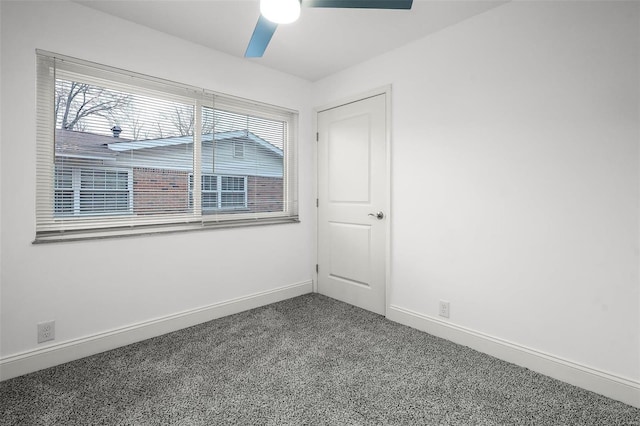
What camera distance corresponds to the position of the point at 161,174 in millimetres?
2646

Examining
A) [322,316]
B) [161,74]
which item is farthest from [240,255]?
[161,74]

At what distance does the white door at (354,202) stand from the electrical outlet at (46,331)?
7.81 ft

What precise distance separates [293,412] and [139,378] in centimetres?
103

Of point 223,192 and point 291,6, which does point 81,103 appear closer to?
point 223,192

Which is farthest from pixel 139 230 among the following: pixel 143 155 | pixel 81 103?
pixel 81 103

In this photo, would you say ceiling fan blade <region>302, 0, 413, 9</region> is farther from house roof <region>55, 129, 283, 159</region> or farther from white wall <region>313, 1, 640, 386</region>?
house roof <region>55, 129, 283, 159</region>

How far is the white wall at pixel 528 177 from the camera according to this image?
1.79 m

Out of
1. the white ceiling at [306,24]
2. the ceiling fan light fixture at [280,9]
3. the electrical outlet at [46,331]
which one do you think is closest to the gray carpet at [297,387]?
the electrical outlet at [46,331]

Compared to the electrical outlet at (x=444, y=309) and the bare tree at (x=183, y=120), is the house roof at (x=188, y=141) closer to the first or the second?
the bare tree at (x=183, y=120)

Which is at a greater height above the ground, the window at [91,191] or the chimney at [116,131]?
the chimney at [116,131]

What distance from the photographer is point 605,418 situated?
5.41ft

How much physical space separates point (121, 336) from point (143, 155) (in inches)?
55.0

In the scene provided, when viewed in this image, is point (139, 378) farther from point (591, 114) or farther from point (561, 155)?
point (591, 114)

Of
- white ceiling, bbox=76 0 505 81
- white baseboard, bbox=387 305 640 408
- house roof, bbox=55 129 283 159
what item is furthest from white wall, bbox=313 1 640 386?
house roof, bbox=55 129 283 159
